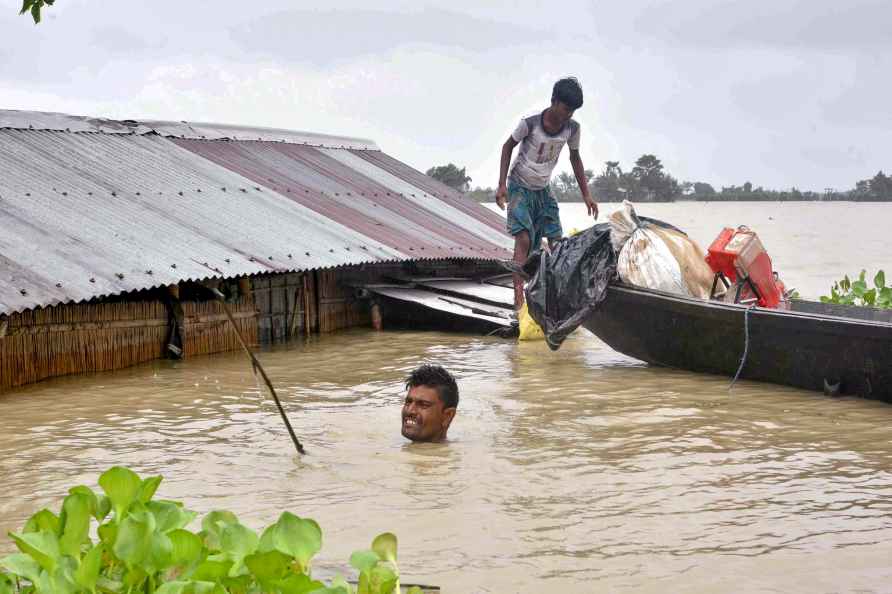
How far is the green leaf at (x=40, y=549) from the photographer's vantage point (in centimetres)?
242

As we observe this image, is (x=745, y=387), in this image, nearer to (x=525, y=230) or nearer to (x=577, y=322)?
(x=577, y=322)

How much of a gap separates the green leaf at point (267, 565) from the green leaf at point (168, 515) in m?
0.27

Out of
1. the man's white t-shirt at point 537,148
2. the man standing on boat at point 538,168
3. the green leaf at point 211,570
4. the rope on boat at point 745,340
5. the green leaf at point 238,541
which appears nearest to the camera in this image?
the green leaf at point 211,570

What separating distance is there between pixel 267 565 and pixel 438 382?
424 cm

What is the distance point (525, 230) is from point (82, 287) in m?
4.10

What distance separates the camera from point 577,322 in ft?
30.9

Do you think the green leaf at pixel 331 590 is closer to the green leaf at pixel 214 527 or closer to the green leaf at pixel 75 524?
the green leaf at pixel 214 527

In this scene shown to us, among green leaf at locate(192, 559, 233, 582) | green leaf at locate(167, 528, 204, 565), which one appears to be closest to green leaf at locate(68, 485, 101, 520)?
green leaf at locate(167, 528, 204, 565)

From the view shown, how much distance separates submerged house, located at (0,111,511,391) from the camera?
865 cm

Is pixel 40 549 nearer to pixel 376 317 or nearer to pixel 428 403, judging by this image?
pixel 428 403

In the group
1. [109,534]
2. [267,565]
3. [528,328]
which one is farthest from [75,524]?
[528,328]

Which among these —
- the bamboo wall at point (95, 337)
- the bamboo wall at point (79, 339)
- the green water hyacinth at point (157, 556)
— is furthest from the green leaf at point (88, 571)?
the bamboo wall at point (79, 339)

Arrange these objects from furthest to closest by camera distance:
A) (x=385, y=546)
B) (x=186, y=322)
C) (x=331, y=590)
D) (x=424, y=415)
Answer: (x=186, y=322)
(x=424, y=415)
(x=385, y=546)
(x=331, y=590)

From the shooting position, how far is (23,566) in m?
2.41
